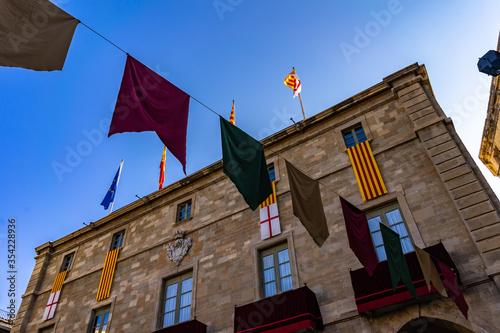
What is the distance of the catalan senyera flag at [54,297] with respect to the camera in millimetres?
19577

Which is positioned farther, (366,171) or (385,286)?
(366,171)

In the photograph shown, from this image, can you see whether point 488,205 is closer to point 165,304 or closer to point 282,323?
point 282,323

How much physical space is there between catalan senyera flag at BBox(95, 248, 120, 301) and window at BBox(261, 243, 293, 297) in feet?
27.4

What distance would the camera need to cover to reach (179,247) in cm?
1739

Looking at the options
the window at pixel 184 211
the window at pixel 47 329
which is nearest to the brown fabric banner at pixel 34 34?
the window at pixel 184 211

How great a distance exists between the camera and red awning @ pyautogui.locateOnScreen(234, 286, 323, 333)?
1159 centimetres

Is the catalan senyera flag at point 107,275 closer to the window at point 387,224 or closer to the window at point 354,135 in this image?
the window at point 387,224

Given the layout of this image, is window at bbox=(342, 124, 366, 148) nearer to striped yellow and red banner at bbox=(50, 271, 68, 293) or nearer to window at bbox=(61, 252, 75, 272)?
striped yellow and red banner at bbox=(50, 271, 68, 293)

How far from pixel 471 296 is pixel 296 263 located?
543cm

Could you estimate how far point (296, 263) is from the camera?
44.8 ft

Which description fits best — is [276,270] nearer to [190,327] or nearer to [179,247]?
[190,327]

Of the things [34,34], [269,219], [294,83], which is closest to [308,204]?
[269,219]

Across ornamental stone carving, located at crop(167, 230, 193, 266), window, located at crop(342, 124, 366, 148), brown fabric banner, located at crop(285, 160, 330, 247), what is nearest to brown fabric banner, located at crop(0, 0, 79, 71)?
brown fabric banner, located at crop(285, 160, 330, 247)

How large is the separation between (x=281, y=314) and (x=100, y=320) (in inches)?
388
